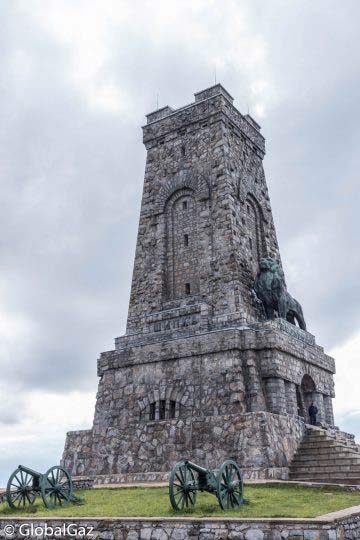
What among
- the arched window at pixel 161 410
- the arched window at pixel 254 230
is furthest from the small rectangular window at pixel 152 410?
the arched window at pixel 254 230

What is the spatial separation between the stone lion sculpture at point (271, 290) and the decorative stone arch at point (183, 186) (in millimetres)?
3866

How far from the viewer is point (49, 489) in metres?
13.2

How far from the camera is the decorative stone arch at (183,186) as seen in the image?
2284 cm

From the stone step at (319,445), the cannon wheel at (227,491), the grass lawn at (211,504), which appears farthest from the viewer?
the stone step at (319,445)

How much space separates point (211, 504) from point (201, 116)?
685 inches

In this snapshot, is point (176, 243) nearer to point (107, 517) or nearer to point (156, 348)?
point (156, 348)

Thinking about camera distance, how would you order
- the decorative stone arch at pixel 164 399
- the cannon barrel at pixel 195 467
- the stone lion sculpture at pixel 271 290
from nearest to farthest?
the cannon barrel at pixel 195 467 → the decorative stone arch at pixel 164 399 → the stone lion sculpture at pixel 271 290

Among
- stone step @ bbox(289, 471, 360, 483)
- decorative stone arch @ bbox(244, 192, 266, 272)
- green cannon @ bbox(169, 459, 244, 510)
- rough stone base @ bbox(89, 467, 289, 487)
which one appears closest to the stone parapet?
stone step @ bbox(289, 471, 360, 483)

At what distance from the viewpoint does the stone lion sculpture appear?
21.0 m

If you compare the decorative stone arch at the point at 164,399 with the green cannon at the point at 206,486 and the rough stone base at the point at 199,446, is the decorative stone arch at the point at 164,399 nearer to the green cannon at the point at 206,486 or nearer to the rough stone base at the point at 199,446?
the rough stone base at the point at 199,446

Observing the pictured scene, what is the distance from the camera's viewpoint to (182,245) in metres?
22.9

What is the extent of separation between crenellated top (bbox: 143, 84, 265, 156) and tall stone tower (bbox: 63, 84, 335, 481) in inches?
2.1

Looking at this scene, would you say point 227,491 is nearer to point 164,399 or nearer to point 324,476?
point 324,476

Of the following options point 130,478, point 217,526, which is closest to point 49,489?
point 130,478
